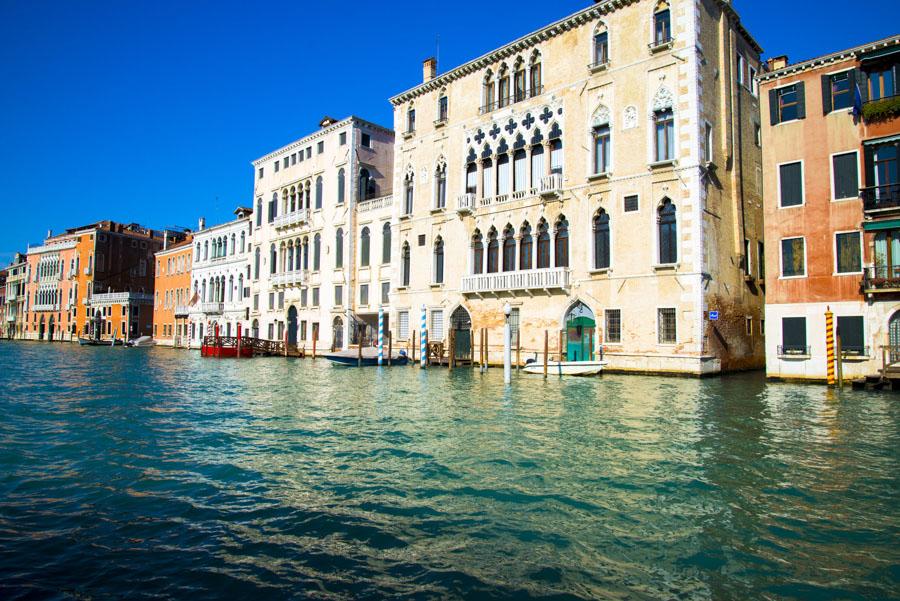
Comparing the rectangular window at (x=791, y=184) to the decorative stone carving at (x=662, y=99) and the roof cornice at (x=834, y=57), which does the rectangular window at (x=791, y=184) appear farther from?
the decorative stone carving at (x=662, y=99)

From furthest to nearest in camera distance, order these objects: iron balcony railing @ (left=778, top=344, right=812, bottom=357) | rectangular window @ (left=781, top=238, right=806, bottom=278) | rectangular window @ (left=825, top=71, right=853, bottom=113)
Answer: rectangular window @ (left=781, top=238, right=806, bottom=278), iron balcony railing @ (left=778, top=344, right=812, bottom=357), rectangular window @ (left=825, top=71, right=853, bottom=113)

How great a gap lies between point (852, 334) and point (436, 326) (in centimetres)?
1612

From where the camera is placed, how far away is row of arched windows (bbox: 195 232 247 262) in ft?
143

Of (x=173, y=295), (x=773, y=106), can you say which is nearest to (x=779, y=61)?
(x=773, y=106)

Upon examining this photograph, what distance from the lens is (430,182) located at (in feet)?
94.2

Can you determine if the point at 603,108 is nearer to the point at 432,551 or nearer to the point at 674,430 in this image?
the point at 674,430

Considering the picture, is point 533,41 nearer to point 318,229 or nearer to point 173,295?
point 318,229

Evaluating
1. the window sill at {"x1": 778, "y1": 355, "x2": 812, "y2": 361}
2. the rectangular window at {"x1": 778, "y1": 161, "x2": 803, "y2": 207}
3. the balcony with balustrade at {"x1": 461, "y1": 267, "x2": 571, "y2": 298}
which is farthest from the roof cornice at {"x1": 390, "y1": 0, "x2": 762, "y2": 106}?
the window sill at {"x1": 778, "y1": 355, "x2": 812, "y2": 361}

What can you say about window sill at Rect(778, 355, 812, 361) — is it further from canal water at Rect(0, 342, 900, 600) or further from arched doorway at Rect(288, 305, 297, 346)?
arched doorway at Rect(288, 305, 297, 346)

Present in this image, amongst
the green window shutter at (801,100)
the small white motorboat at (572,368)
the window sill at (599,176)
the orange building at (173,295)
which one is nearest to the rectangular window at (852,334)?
the green window shutter at (801,100)

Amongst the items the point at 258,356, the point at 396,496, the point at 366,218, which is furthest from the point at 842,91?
the point at 258,356

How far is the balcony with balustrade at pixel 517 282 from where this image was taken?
74.7 ft

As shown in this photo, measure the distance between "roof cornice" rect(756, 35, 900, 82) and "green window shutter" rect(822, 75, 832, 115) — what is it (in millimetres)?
438

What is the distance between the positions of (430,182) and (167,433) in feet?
67.9
